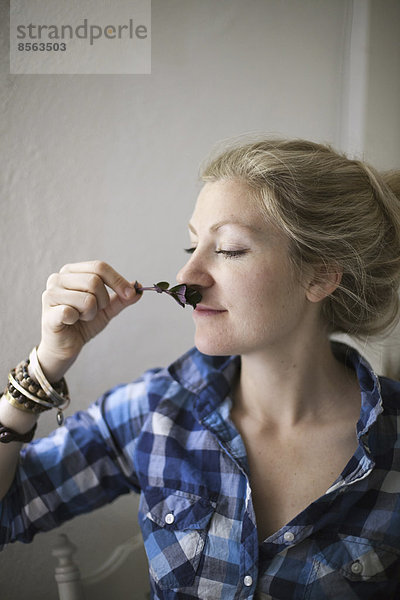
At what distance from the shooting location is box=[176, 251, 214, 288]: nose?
3.28 ft

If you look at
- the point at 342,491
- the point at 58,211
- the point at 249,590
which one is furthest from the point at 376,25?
the point at 249,590

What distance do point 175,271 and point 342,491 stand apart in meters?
0.56

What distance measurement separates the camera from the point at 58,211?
1.14m

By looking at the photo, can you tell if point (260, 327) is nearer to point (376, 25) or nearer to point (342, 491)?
point (342, 491)

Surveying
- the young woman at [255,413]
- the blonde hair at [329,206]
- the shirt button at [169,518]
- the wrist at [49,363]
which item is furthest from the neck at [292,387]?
the wrist at [49,363]

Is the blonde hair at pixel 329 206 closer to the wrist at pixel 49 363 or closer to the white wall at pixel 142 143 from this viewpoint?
the white wall at pixel 142 143

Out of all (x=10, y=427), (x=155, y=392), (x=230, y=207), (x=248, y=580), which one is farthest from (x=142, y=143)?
(x=248, y=580)

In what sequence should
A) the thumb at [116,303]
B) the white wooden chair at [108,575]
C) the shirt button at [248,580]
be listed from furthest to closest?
the white wooden chair at [108,575]
the thumb at [116,303]
the shirt button at [248,580]

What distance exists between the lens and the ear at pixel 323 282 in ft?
3.53

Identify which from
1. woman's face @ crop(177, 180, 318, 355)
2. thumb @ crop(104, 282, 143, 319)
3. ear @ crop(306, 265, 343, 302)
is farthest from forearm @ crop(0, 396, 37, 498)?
ear @ crop(306, 265, 343, 302)

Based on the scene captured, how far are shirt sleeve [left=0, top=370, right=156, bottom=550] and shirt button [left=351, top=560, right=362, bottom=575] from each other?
1.45 ft

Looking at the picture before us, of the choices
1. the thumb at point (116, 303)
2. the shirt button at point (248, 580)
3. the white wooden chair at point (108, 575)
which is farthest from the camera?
the white wooden chair at point (108, 575)

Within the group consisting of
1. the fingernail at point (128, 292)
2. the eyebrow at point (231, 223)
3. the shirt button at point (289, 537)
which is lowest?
the shirt button at point (289, 537)

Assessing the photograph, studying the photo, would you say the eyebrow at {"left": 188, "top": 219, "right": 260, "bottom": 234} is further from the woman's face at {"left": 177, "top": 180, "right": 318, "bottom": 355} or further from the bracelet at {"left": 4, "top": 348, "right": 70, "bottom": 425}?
the bracelet at {"left": 4, "top": 348, "right": 70, "bottom": 425}
